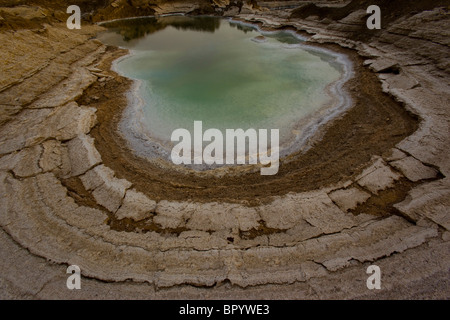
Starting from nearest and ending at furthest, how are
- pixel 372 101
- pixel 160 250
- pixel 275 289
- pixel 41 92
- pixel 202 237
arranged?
1. pixel 275 289
2. pixel 160 250
3. pixel 202 237
4. pixel 372 101
5. pixel 41 92

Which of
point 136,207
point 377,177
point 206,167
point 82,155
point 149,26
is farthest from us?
point 149,26

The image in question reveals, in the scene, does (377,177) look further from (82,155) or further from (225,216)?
(82,155)

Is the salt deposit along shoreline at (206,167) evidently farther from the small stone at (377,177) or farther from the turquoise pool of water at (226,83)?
the small stone at (377,177)

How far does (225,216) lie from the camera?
3869 mm

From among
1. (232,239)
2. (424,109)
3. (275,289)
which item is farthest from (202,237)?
(424,109)

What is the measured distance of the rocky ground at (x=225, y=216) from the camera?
112 inches

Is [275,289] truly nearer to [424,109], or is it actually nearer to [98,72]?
[424,109]

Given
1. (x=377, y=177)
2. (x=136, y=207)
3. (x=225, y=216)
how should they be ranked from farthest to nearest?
(x=377, y=177)
(x=136, y=207)
(x=225, y=216)

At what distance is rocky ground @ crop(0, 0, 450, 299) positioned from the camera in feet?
9.35

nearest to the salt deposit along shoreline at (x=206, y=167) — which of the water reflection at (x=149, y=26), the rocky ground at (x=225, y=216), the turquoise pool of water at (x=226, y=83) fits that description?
the turquoise pool of water at (x=226, y=83)

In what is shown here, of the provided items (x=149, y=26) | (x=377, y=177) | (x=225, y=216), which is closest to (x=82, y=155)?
(x=225, y=216)

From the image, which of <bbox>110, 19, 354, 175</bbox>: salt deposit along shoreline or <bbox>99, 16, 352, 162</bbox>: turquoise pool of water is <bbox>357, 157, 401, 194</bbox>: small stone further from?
<bbox>99, 16, 352, 162</bbox>: turquoise pool of water

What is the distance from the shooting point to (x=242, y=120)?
7031 millimetres

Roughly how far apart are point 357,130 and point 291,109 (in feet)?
7.13
